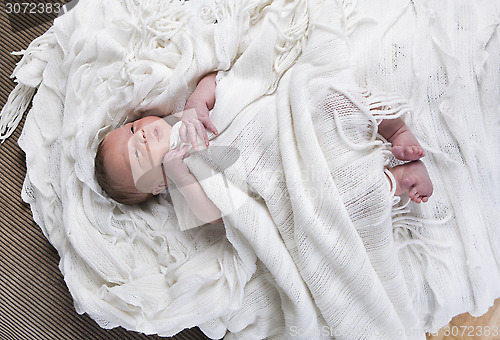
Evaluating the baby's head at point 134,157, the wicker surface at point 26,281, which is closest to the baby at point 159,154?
the baby's head at point 134,157

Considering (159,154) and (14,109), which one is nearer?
(159,154)

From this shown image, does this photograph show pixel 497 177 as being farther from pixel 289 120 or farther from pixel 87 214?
pixel 87 214

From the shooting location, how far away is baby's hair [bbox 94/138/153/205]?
2.78 ft

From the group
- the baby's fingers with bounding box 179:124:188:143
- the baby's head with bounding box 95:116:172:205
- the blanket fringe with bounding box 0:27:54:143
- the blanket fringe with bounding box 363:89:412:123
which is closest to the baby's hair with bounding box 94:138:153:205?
the baby's head with bounding box 95:116:172:205

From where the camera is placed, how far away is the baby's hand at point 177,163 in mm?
837

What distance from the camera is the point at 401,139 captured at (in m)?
0.79

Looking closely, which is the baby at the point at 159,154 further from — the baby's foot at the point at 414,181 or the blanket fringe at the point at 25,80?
the blanket fringe at the point at 25,80

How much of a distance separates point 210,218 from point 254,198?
0.34 feet

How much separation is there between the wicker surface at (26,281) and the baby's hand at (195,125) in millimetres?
423

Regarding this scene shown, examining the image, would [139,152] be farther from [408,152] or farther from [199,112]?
[408,152]

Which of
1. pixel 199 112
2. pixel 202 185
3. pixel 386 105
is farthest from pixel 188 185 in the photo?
pixel 386 105

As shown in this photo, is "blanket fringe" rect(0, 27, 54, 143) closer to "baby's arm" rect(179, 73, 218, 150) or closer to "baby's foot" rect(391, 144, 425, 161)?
"baby's arm" rect(179, 73, 218, 150)

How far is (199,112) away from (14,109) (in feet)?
1.54

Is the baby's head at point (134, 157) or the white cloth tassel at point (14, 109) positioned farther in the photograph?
the white cloth tassel at point (14, 109)
